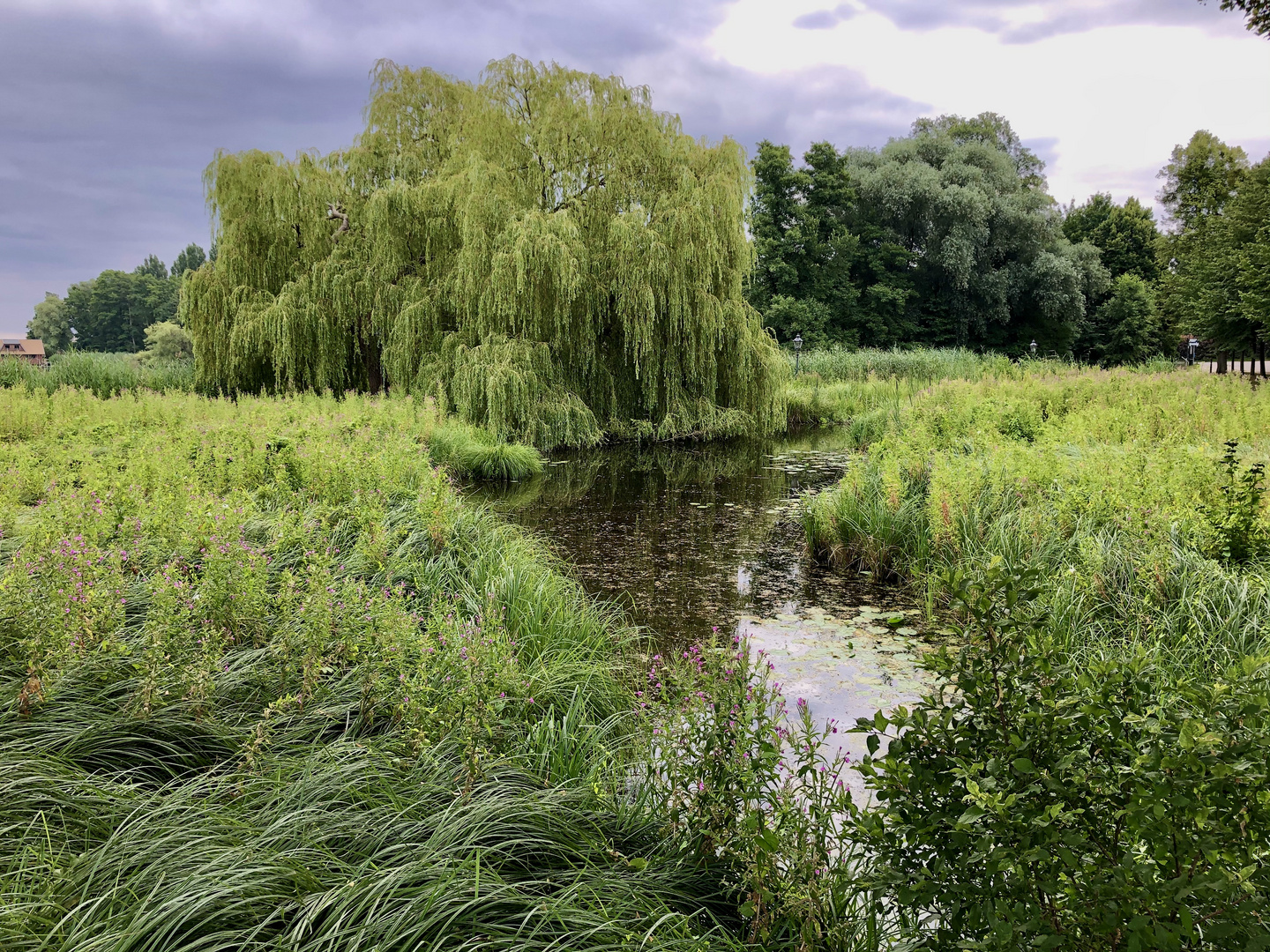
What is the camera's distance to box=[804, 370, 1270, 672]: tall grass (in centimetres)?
432

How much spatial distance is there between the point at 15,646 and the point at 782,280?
3653cm

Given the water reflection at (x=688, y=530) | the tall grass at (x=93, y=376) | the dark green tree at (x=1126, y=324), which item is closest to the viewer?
the water reflection at (x=688, y=530)

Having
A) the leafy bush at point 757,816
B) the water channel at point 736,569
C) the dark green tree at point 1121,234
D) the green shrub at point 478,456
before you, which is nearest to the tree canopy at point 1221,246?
the dark green tree at point 1121,234

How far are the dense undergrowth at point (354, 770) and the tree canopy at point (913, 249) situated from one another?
33.0 meters

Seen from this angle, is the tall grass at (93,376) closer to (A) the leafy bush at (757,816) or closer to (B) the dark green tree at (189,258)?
(A) the leafy bush at (757,816)

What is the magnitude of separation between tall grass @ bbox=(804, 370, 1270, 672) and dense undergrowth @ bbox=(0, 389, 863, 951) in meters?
1.10

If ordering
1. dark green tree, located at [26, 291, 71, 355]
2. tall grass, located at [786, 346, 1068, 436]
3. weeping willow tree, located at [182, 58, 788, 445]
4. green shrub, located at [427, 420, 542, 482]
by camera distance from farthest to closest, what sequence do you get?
1. dark green tree, located at [26, 291, 71, 355]
2. tall grass, located at [786, 346, 1068, 436]
3. weeping willow tree, located at [182, 58, 788, 445]
4. green shrub, located at [427, 420, 542, 482]

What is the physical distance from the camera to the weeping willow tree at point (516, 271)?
14.0 m

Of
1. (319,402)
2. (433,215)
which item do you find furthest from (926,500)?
(433,215)

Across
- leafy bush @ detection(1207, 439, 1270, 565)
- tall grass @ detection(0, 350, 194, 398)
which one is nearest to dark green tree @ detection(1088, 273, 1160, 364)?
leafy bush @ detection(1207, 439, 1270, 565)

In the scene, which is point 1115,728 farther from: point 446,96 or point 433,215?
point 446,96

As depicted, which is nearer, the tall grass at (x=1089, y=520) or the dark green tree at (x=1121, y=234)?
the tall grass at (x=1089, y=520)

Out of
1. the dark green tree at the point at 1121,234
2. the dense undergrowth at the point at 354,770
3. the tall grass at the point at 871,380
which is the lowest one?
the dense undergrowth at the point at 354,770

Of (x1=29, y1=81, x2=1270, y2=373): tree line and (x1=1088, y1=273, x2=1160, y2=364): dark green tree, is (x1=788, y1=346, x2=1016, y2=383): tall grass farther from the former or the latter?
(x1=1088, y1=273, x2=1160, y2=364): dark green tree
